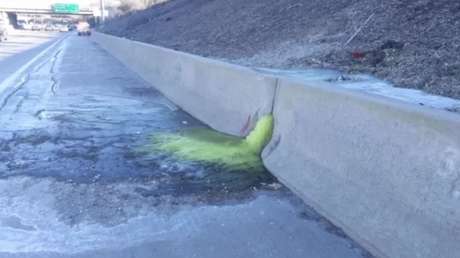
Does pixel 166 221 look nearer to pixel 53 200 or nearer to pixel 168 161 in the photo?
pixel 53 200

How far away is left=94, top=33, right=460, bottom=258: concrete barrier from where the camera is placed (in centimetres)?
388

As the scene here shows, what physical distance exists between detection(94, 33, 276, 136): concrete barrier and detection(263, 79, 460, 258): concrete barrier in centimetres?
146

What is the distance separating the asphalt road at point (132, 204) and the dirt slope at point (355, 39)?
3055mm

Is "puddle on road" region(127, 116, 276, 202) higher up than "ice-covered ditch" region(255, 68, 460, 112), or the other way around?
"ice-covered ditch" region(255, 68, 460, 112)

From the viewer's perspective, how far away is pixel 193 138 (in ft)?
27.8

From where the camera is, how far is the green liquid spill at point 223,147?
704 cm

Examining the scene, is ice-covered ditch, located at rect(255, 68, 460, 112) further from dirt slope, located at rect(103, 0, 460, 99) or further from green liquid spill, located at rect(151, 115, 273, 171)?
green liquid spill, located at rect(151, 115, 273, 171)

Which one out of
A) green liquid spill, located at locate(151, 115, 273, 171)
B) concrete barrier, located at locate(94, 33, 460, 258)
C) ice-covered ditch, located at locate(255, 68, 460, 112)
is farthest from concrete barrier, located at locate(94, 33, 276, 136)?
ice-covered ditch, located at locate(255, 68, 460, 112)

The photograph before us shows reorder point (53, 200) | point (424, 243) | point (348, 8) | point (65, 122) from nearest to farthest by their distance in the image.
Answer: point (424, 243), point (53, 200), point (65, 122), point (348, 8)

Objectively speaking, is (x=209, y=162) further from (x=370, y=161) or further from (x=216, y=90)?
(x=216, y=90)

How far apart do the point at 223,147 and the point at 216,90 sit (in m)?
2.24

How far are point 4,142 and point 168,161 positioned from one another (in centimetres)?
284

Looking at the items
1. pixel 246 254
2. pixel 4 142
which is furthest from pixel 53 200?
pixel 4 142

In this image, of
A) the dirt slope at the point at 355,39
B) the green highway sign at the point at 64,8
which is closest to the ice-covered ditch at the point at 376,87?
the dirt slope at the point at 355,39
